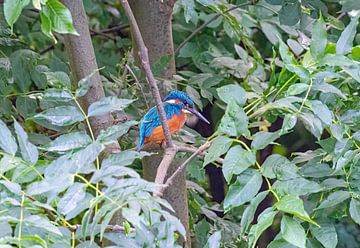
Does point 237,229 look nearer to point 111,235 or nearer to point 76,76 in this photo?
point 76,76

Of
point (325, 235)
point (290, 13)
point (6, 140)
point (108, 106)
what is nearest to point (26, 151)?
point (6, 140)

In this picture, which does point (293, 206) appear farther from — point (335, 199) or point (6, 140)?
point (6, 140)

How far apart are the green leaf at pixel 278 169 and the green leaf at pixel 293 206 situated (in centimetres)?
9

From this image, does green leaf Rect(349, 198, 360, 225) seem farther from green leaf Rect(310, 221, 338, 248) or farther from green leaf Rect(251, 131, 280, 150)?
green leaf Rect(251, 131, 280, 150)

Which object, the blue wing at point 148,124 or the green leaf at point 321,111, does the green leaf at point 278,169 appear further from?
the blue wing at point 148,124

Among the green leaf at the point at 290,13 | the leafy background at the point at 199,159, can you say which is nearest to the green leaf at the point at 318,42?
the leafy background at the point at 199,159

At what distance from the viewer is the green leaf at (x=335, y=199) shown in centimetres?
126

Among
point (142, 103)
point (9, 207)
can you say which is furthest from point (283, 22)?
point (9, 207)

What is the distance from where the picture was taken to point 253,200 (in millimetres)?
1140

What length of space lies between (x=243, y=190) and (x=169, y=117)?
68cm

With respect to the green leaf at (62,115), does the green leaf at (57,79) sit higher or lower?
lower

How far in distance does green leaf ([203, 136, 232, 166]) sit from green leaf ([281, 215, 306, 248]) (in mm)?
156

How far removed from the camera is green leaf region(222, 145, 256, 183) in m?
1.14

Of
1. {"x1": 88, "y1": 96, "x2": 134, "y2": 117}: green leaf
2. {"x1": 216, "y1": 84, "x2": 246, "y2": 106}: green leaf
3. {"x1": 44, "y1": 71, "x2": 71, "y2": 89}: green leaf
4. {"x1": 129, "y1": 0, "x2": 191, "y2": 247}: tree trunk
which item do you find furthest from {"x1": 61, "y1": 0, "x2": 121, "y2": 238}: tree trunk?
{"x1": 88, "y1": 96, "x2": 134, "y2": 117}: green leaf
